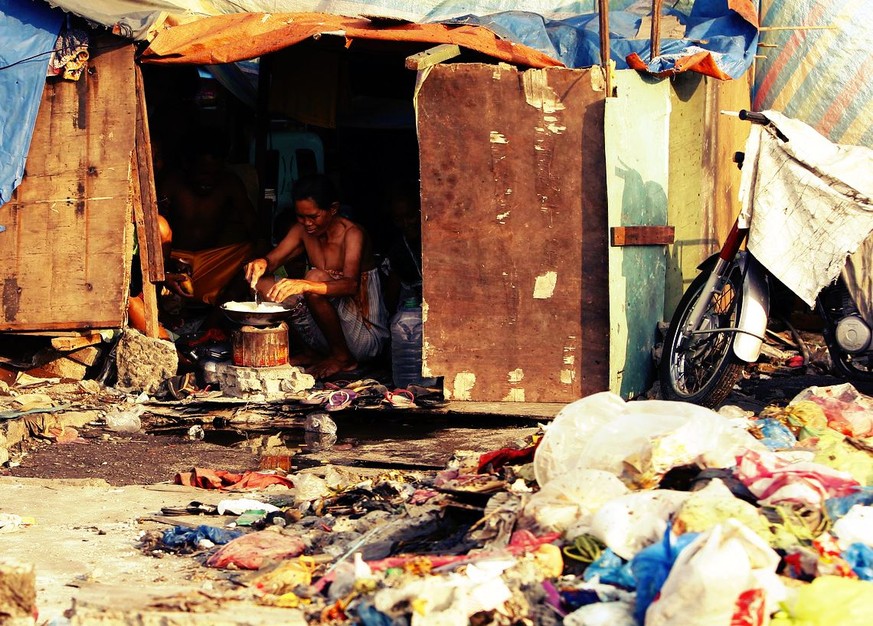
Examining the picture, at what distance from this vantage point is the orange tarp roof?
7480mm

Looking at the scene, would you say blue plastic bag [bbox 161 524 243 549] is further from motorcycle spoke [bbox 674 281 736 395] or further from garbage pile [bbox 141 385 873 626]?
motorcycle spoke [bbox 674 281 736 395]

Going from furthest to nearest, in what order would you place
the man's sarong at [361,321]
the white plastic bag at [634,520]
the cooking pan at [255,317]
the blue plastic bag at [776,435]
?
the man's sarong at [361,321] → the cooking pan at [255,317] → the blue plastic bag at [776,435] → the white plastic bag at [634,520]

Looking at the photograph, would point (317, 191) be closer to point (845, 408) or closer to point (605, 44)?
point (605, 44)

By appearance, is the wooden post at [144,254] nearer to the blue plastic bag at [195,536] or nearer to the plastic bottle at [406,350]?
the plastic bottle at [406,350]

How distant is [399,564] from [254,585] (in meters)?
0.54

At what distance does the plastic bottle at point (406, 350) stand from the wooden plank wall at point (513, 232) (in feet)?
1.97

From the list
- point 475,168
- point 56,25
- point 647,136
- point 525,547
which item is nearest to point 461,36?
point 475,168

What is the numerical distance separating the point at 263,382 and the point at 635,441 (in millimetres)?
4115

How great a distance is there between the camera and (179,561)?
459 centimetres

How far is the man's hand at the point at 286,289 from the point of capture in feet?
26.5

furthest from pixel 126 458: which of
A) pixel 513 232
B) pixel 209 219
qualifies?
pixel 209 219

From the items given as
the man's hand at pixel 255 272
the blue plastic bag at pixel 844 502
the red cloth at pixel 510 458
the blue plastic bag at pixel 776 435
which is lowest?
the red cloth at pixel 510 458

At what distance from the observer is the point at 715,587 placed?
9.90 ft

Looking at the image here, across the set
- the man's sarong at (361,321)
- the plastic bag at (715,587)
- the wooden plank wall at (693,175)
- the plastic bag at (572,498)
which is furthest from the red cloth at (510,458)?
the man's sarong at (361,321)
